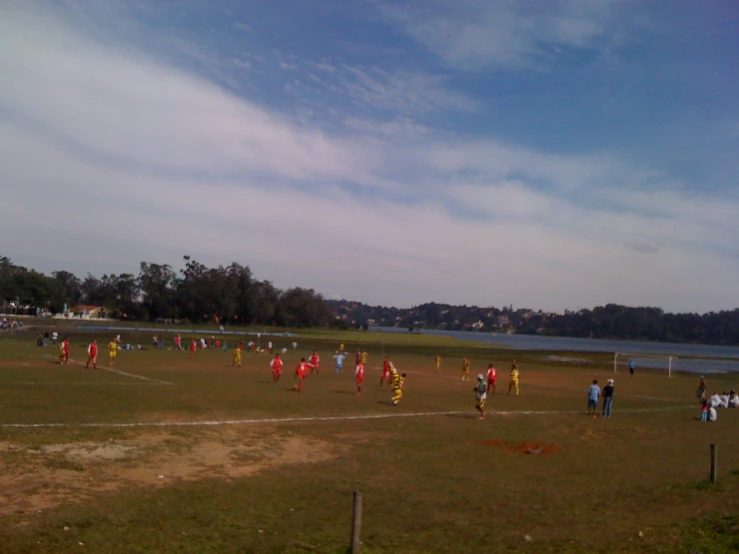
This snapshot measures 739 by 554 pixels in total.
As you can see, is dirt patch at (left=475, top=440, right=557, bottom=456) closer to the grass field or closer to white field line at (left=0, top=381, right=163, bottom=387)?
the grass field

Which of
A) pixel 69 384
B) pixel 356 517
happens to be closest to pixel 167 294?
pixel 69 384

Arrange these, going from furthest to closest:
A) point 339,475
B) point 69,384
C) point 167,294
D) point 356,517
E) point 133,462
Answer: point 167,294, point 69,384, point 339,475, point 133,462, point 356,517

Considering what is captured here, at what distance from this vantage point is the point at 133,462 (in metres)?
14.1

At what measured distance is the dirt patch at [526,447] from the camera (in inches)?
696

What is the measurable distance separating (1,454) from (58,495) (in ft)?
11.7

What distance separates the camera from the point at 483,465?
51.5 ft

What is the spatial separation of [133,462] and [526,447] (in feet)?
33.4

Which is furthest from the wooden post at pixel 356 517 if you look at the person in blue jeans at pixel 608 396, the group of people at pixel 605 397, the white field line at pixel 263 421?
the group of people at pixel 605 397

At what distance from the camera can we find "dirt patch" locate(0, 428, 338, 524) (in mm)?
11359

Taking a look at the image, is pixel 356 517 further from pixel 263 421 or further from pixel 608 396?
pixel 608 396

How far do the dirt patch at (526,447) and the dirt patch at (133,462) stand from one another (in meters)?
4.67

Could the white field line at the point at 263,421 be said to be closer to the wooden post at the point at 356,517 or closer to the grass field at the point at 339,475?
the grass field at the point at 339,475

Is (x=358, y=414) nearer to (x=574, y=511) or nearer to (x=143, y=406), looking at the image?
(x=143, y=406)

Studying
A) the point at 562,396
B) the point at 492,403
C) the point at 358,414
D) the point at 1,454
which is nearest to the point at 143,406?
A: the point at 358,414
